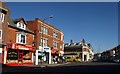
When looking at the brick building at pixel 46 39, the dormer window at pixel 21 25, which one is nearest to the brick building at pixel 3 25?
the dormer window at pixel 21 25

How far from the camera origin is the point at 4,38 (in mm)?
37781

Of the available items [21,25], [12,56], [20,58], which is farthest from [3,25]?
[20,58]

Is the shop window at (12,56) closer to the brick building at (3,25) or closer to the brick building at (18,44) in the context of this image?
the brick building at (18,44)

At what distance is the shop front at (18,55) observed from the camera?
38.8 meters

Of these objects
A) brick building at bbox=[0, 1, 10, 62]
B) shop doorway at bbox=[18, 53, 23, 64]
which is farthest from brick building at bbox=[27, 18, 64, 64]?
brick building at bbox=[0, 1, 10, 62]

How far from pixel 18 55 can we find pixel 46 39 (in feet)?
46.6

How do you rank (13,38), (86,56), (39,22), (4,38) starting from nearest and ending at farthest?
(4,38) → (13,38) → (39,22) → (86,56)

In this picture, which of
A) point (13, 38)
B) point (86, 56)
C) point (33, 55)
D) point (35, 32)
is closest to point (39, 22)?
point (35, 32)

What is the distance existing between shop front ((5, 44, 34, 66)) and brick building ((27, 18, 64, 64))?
117 inches

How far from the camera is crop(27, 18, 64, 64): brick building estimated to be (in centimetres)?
5050

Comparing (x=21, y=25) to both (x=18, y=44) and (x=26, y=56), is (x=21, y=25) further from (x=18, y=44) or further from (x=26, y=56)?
(x=26, y=56)

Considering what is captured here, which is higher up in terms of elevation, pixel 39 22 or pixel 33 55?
pixel 39 22

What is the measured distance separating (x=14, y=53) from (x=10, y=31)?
3.86 m

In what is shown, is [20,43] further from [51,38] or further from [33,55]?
[51,38]
